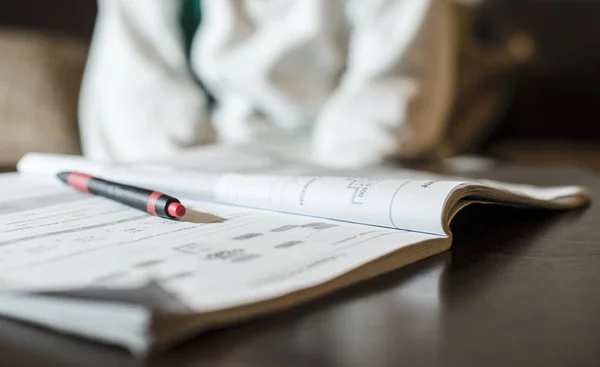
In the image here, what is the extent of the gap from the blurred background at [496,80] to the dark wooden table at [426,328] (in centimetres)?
92

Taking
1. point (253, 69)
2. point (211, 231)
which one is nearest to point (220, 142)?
point (253, 69)

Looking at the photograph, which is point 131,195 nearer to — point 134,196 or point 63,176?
point 134,196

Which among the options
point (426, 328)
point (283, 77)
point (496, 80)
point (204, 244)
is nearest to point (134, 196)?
point (204, 244)

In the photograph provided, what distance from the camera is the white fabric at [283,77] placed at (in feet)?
2.76

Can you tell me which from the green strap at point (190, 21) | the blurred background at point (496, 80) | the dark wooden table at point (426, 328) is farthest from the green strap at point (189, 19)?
the dark wooden table at point (426, 328)

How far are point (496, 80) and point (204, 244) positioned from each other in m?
1.00

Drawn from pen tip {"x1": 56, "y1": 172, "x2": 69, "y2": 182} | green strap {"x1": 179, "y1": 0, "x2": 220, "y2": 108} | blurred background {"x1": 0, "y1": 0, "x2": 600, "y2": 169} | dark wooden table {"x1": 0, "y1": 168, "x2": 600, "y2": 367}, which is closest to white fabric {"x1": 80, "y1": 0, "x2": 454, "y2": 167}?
green strap {"x1": 179, "y1": 0, "x2": 220, "y2": 108}

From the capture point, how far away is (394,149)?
844 millimetres

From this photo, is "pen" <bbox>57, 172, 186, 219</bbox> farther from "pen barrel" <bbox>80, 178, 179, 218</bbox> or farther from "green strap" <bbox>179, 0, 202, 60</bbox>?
"green strap" <bbox>179, 0, 202, 60</bbox>

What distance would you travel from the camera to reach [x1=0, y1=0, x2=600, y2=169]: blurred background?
3.92 ft

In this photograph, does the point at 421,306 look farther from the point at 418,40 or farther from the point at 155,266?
the point at 418,40

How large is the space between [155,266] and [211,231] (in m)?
0.08

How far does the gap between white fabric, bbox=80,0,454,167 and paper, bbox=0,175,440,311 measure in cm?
40

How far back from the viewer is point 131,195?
1.53 feet
